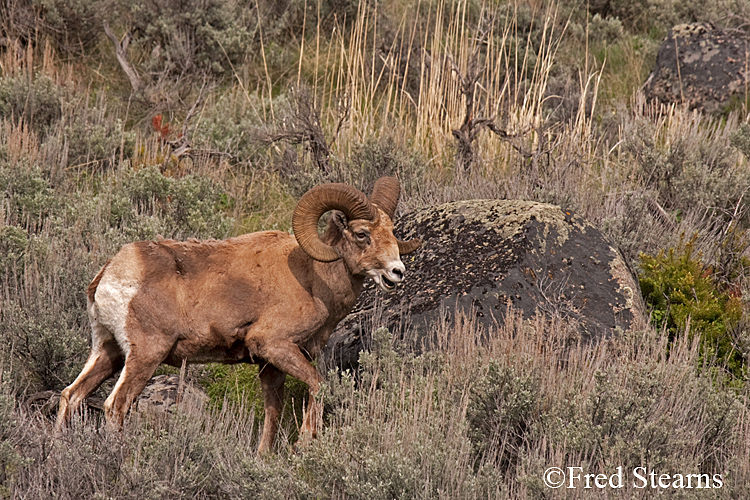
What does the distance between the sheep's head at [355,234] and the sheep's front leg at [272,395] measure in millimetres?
941

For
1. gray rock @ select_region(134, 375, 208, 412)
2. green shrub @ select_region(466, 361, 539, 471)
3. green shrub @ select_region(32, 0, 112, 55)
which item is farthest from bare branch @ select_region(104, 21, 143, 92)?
green shrub @ select_region(466, 361, 539, 471)

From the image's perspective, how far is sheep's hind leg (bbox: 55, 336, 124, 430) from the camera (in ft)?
16.3

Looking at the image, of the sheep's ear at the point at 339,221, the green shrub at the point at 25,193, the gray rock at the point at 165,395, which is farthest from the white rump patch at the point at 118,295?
the green shrub at the point at 25,193

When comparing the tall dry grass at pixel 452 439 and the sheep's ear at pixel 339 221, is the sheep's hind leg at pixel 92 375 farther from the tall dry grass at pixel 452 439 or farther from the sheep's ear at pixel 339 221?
the sheep's ear at pixel 339 221

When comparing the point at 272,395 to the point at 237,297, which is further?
the point at 272,395

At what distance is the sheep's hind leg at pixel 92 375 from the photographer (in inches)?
196

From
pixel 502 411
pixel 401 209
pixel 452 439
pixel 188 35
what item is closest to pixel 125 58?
pixel 188 35

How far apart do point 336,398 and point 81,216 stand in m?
4.08

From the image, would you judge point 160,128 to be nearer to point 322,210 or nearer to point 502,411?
point 322,210

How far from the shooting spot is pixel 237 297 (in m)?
5.12

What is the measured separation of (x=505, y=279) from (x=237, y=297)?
1.95 meters

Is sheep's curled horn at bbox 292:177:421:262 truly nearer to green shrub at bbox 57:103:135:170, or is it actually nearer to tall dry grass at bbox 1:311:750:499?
tall dry grass at bbox 1:311:750:499

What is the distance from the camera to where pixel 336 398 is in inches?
195

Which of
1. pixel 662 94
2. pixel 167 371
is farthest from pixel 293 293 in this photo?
pixel 662 94
